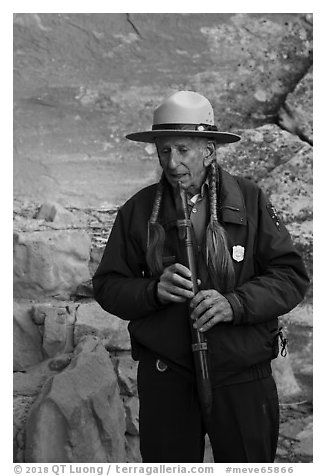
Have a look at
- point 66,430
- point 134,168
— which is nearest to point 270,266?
point 66,430

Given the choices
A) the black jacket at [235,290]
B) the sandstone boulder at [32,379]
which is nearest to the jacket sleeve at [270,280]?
the black jacket at [235,290]

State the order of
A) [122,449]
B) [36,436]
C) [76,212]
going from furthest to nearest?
1. [76,212]
2. [122,449]
3. [36,436]

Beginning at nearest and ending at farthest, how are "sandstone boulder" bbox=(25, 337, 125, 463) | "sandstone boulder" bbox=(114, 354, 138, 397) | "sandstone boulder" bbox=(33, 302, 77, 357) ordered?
"sandstone boulder" bbox=(25, 337, 125, 463) < "sandstone boulder" bbox=(114, 354, 138, 397) < "sandstone boulder" bbox=(33, 302, 77, 357)

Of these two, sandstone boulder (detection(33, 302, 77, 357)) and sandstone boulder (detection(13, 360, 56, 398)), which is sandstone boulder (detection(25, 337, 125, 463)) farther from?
Result: sandstone boulder (detection(33, 302, 77, 357))

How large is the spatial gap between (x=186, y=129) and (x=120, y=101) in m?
1.65

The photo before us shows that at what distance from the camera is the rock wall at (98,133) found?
4.47m

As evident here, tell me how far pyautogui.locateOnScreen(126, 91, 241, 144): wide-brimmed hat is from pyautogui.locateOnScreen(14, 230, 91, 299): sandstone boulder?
5.05ft

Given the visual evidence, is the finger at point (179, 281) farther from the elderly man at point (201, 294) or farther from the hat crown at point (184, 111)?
the hat crown at point (184, 111)

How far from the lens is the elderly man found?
2877 millimetres

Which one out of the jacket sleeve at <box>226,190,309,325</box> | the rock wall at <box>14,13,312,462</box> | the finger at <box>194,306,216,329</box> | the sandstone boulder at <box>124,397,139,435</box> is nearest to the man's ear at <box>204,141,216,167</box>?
the jacket sleeve at <box>226,190,309,325</box>

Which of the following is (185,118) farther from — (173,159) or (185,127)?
(173,159)

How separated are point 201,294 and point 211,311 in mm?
72

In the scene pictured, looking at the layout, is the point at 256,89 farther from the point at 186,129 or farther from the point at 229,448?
the point at 229,448

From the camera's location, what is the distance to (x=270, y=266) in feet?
9.68
